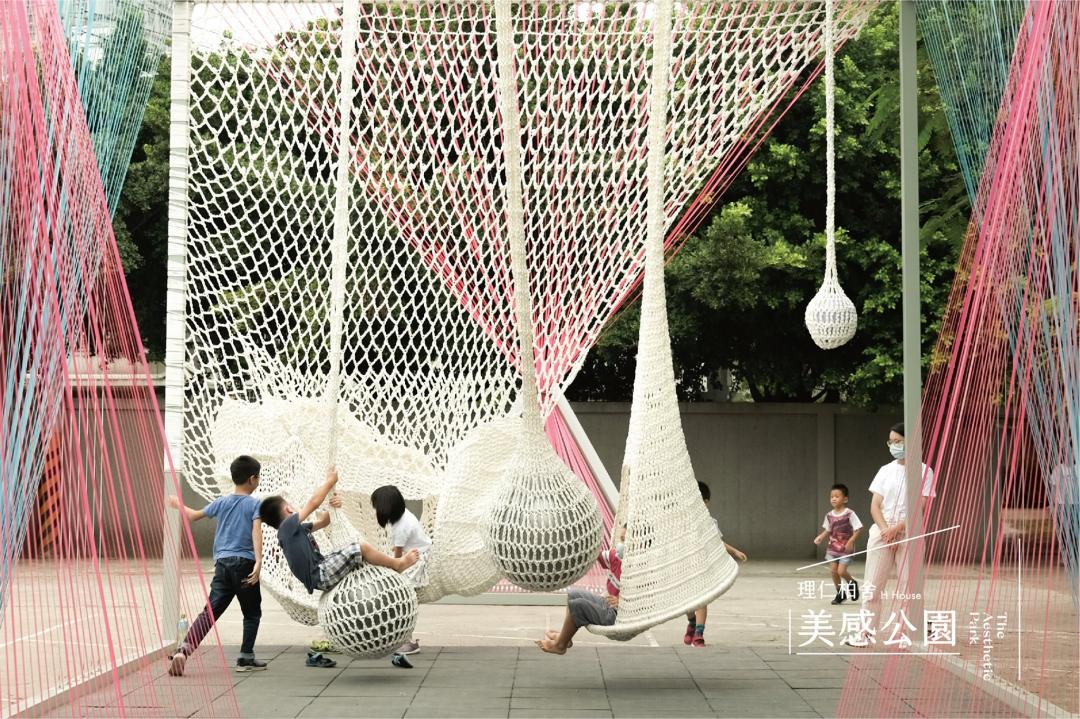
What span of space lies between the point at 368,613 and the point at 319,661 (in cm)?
126

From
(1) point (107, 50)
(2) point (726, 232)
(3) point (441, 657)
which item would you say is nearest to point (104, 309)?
(1) point (107, 50)

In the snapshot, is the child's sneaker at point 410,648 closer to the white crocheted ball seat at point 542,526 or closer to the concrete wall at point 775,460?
the white crocheted ball seat at point 542,526

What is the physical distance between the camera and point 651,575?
15.1 ft

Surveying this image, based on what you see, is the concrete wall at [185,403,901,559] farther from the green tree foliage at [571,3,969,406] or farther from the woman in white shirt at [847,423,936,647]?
the woman in white shirt at [847,423,936,647]

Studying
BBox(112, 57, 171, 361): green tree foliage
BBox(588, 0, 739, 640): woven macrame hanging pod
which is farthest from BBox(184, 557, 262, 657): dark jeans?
BBox(112, 57, 171, 361): green tree foliage

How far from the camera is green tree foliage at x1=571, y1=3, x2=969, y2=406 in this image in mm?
10453

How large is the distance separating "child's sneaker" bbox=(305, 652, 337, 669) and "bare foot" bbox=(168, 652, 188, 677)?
0.61 metres

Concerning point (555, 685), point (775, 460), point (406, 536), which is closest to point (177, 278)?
point (406, 536)

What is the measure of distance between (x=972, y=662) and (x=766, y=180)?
6001mm

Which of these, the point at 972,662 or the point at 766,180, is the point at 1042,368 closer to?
the point at 972,662

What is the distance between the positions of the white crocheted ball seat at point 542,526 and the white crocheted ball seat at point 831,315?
196 centimetres

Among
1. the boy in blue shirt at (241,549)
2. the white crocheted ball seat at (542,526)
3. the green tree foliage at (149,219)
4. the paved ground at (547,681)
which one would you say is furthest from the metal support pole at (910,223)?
the green tree foliage at (149,219)

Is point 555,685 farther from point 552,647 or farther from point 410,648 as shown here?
point 410,648

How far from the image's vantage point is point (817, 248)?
10.7 meters
